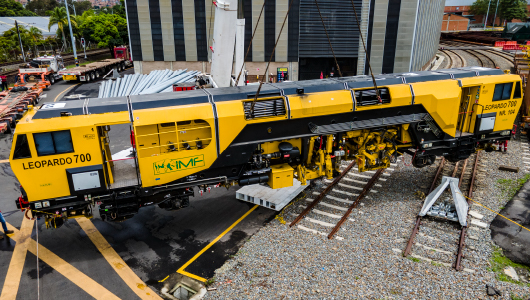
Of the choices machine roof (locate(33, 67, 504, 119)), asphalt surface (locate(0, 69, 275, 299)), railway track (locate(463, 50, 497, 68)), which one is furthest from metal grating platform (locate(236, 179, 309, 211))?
railway track (locate(463, 50, 497, 68))

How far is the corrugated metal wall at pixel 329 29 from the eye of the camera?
32.1m

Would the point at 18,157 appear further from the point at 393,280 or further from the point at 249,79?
the point at 249,79

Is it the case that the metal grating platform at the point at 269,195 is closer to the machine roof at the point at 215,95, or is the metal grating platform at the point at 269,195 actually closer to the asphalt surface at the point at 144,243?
the asphalt surface at the point at 144,243

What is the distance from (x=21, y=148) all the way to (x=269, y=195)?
294 inches

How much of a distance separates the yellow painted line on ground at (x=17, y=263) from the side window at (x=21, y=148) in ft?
10.6

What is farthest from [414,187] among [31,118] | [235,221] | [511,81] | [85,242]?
[31,118]

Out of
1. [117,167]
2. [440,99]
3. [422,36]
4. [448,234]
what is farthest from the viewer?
[422,36]

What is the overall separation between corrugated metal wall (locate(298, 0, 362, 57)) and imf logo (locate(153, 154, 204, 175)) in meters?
26.3

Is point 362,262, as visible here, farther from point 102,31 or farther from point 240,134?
point 102,31

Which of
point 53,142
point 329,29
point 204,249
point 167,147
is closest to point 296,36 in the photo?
point 329,29

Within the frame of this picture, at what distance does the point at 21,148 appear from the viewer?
8.75 metres

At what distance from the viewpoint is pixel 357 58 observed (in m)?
34.1

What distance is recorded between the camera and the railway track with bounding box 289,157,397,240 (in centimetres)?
1116

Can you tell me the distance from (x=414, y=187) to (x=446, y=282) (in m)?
5.58
